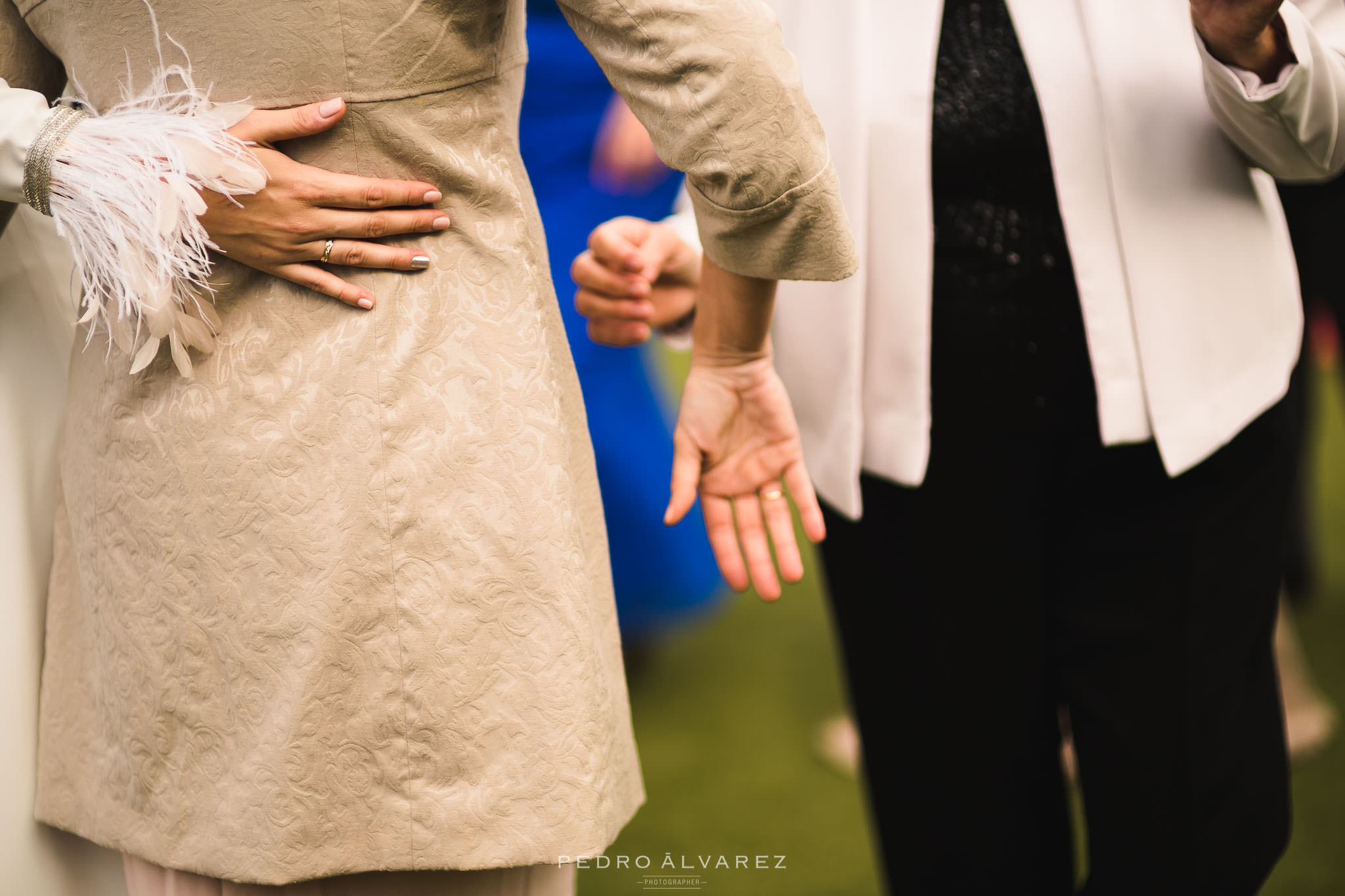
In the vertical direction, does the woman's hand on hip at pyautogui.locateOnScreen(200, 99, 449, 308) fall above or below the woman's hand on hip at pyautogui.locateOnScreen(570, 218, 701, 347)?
above

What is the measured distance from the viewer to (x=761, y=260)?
89 cm

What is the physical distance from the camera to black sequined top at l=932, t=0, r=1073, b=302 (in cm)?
111

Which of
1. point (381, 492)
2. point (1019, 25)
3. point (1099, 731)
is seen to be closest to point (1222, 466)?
point (1099, 731)

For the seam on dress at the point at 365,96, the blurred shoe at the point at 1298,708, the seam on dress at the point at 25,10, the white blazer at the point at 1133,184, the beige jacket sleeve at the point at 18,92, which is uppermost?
the seam on dress at the point at 25,10

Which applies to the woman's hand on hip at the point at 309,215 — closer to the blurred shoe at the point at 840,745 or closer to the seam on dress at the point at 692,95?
the seam on dress at the point at 692,95

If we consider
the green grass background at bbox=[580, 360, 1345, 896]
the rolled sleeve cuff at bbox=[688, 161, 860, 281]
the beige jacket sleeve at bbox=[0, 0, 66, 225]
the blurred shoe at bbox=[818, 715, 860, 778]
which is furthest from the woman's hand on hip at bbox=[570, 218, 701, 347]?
the blurred shoe at bbox=[818, 715, 860, 778]

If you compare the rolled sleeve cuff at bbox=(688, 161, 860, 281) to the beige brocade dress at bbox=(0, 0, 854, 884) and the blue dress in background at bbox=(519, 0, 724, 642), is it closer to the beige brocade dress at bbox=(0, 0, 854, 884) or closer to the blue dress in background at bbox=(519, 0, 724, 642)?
the beige brocade dress at bbox=(0, 0, 854, 884)

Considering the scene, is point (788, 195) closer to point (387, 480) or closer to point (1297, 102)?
point (387, 480)

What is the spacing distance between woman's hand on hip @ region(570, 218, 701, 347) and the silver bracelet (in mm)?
498

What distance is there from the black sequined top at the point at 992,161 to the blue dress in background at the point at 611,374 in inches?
43.4

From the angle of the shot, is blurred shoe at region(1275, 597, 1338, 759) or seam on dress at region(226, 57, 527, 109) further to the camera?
blurred shoe at region(1275, 597, 1338, 759)

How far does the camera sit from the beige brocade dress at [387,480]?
796 millimetres

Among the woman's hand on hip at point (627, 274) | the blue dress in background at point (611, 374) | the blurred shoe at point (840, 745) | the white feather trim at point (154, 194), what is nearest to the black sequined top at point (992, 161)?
the woman's hand on hip at point (627, 274)

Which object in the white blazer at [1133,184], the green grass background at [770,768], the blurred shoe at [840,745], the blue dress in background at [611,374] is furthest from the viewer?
the blurred shoe at [840,745]
